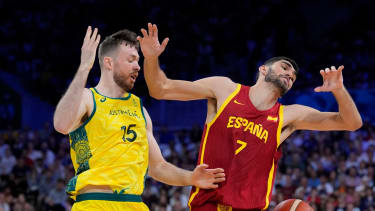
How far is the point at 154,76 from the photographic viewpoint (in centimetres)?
433

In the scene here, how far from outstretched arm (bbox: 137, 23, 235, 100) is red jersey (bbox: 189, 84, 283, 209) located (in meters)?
0.17

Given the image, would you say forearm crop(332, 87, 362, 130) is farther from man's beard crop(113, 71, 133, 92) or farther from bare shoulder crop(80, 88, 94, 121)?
bare shoulder crop(80, 88, 94, 121)

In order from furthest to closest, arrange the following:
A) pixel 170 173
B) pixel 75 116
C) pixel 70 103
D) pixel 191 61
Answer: pixel 191 61
pixel 170 173
pixel 75 116
pixel 70 103

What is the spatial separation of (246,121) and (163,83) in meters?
0.77

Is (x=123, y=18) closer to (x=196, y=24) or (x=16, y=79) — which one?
(x=196, y=24)

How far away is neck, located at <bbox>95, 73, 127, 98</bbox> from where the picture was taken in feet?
14.1

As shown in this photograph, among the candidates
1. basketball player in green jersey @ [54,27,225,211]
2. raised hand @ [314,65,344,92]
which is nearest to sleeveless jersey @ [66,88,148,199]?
basketball player in green jersey @ [54,27,225,211]

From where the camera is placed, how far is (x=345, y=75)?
15070 millimetres

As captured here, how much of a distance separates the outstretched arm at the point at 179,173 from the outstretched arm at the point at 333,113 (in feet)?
3.11

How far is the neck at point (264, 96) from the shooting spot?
475 centimetres

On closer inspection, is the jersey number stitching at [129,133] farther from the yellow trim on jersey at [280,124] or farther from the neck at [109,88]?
the yellow trim on jersey at [280,124]

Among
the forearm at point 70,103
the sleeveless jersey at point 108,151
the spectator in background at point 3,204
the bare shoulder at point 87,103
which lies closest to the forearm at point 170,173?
the sleeveless jersey at point 108,151

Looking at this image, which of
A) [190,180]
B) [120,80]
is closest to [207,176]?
[190,180]

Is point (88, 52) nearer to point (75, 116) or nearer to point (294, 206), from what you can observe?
point (75, 116)
